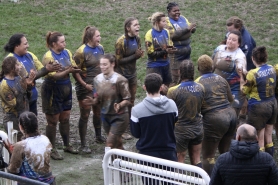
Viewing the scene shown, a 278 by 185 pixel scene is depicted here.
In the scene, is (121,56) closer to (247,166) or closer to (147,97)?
(147,97)

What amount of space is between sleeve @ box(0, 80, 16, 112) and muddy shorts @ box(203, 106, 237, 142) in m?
2.60

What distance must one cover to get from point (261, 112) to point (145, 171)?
2994mm

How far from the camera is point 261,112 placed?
28.0ft

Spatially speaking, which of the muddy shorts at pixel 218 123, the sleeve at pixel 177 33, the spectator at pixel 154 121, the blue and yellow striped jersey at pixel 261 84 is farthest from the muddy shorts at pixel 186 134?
the sleeve at pixel 177 33

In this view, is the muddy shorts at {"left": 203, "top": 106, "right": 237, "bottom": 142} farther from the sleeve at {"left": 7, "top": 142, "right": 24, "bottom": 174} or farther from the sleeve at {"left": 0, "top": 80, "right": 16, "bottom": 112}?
the sleeve at {"left": 7, "top": 142, "right": 24, "bottom": 174}

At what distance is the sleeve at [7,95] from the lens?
8.01 m

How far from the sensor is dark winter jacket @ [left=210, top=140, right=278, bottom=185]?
513cm

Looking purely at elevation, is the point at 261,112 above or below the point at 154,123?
below

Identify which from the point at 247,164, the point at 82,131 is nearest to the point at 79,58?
the point at 82,131

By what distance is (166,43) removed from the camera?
10.1 meters

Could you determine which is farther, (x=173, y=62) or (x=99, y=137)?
(x=173, y=62)

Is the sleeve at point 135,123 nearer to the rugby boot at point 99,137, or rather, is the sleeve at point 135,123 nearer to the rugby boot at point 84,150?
the rugby boot at point 84,150

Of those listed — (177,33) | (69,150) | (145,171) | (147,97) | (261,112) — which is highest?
(177,33)

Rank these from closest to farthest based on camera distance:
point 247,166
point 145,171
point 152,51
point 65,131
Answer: point 247,166
point 145,171
point 65,131
point 152,51
